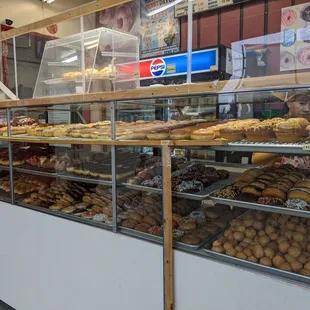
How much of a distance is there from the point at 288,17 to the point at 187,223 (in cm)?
325

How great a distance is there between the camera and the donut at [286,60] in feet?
5.14

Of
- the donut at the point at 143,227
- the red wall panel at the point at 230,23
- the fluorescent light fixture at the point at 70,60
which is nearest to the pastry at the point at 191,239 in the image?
the donut at the point at 143,227

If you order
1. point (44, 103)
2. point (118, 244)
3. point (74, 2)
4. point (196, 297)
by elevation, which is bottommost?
point (196, 297)

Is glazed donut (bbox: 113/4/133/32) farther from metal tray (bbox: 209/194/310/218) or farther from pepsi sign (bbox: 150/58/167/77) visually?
metal tray (bbox: 209/194/310/218)

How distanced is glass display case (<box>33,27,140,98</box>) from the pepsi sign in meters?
0.16

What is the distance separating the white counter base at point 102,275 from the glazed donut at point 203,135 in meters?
0.61

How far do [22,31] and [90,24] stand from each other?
0.59 metres

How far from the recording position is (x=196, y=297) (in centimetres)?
150

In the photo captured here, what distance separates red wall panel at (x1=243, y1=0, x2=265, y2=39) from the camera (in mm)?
4043

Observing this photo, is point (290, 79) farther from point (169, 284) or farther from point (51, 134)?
point (51, 134)

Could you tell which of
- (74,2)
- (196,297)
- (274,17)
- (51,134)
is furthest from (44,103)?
(74,2)

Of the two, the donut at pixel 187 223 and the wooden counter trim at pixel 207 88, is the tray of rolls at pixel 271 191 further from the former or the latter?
the wooden counter trim at pixel 207 88

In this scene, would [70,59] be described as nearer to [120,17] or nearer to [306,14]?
[120,17]

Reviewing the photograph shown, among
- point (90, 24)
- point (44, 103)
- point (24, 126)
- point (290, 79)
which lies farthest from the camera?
point (24, 126)
